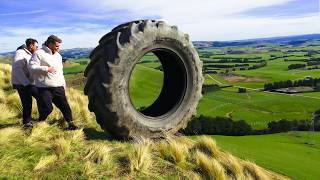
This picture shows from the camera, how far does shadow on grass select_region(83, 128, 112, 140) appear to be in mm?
8738

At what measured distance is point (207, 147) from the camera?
8.59 m

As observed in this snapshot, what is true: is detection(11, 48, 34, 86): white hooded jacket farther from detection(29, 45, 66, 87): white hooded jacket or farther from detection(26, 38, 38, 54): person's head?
detection(29, 45, 66, 87): white hooded jacket

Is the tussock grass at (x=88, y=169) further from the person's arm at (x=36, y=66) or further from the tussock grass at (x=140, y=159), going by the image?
the person's arm at (x=36, y=66)

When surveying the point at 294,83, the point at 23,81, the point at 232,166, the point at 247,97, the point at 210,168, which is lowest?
the point at 247,97

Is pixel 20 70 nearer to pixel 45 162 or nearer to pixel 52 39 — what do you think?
pixel 52 39

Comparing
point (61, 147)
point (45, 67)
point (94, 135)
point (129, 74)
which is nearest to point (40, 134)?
point (94, 135)

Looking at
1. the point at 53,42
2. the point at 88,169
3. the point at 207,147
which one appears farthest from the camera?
the point at 53,42

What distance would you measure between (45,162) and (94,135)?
2.23 metres

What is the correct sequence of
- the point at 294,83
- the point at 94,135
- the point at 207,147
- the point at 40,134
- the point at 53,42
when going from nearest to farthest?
the point at 40,134
the point at 207,147
the point at 53,42
the point at 94,135
the point at 294,83

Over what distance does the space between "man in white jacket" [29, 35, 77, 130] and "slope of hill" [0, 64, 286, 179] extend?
2.06 feet

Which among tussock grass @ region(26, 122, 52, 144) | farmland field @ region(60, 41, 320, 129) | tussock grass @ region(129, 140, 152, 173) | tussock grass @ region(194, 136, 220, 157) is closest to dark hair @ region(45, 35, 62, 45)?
tussock grass @ region(26, 122, 52, 144)

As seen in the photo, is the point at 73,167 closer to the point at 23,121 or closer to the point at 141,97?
the point at 23,121

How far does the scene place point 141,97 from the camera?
131875 mm

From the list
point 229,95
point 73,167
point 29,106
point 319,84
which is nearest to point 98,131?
point 29,106
